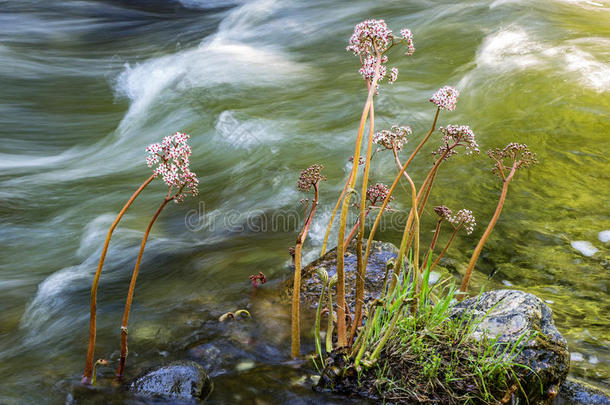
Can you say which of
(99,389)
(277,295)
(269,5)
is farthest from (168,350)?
(269,5)

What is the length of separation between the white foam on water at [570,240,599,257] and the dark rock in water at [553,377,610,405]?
2112 millimetres

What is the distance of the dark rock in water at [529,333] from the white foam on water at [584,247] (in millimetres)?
2031

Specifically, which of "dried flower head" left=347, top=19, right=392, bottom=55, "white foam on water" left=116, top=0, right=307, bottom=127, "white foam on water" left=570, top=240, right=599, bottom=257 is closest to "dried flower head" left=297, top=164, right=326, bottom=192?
"dried flower head" left=347, top=19, right=392, bottom=55

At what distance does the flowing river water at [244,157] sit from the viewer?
3.89m

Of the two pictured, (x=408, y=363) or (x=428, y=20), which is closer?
(x=408, y=363)

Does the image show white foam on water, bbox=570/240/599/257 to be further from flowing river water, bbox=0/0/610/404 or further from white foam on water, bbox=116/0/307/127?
white foam on water, bbox=116/0/307/127

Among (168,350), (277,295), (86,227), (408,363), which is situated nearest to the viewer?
(408,363)

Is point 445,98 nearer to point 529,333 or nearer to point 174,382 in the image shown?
point 529,333

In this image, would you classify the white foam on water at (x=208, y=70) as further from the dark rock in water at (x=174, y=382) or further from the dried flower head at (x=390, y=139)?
the dark rock in water at (x=174, y=382)

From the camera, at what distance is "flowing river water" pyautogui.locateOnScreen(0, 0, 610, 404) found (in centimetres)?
389

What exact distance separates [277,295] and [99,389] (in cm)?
149

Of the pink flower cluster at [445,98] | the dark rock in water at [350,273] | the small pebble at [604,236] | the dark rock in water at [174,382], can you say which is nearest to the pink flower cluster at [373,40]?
the pink flower cluster at [445,98]

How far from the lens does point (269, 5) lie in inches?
532

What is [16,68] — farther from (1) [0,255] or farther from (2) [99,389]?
(2) [99,389]
